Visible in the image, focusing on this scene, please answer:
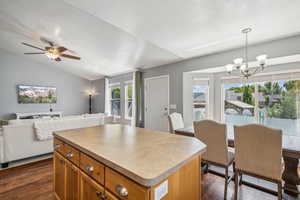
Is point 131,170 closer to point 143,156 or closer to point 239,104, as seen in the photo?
point 143,156

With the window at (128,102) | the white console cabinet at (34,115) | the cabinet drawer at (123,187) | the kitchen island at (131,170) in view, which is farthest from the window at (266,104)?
the white console cabinet at (34,115)

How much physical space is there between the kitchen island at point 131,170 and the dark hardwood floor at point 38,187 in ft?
3.29

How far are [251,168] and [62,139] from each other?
2.12 m

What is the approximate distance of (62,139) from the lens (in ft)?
4.55

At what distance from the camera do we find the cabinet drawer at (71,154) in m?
1.17

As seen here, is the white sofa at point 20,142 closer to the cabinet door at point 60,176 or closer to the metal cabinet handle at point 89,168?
the cabinet door at point 60,176

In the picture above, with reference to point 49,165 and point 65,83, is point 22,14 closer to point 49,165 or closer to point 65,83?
point 49,165

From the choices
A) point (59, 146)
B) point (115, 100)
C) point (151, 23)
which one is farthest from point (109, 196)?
point (115, 100)

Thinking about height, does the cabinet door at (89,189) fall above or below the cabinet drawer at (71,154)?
below

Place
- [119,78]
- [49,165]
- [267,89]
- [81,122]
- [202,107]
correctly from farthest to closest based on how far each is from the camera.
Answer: [119,78]
[202,107]
[81,122]
[267,89]
[49,165]

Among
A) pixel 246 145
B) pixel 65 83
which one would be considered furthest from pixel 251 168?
pixel 65 83

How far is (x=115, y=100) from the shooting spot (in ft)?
19.8

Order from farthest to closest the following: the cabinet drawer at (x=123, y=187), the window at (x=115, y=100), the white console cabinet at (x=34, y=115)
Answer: the window at (x=115, y=100) < the white console cabinet at (x=34, y=115) < the cabinet drawer at (x=123, y=187)

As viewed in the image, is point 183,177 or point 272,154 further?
point 272,154
